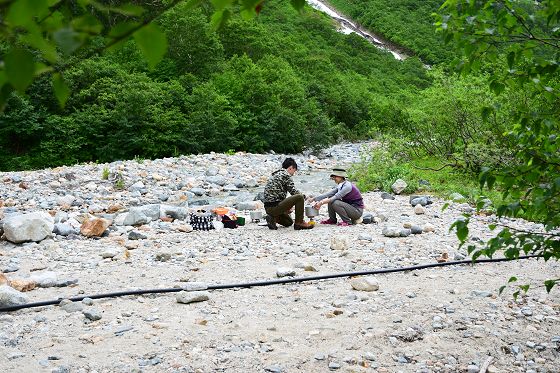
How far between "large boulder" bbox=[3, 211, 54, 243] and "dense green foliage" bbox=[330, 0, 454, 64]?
65354 millimetres

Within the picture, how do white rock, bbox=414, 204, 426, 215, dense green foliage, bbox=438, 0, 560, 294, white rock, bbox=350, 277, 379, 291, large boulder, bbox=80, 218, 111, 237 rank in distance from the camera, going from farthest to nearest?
1. white rock, bbox=414, 204, 426, 215
2. large boulder, bbox=80, 218, 111, 237
3. white rock, bbox=350, 277, 379, 291
4. dense green foliage, bbox=438, 0, 560, 294

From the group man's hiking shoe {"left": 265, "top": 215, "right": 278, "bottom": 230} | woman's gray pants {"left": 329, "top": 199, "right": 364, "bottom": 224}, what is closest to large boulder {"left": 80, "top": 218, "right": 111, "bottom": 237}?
man's hiking shoe {"left": 265, "top": 215, "right": 278, "bottom": 230}

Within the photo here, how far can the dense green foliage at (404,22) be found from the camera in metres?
71.9

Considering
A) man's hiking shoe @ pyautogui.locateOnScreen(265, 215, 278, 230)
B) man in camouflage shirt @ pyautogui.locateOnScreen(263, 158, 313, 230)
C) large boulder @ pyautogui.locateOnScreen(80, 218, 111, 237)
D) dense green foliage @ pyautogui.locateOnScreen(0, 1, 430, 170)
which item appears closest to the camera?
large boulder @ pyautogui.locateOnScreen(80, 218, 111, 237)

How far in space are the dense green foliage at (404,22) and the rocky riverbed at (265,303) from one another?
64.6 m

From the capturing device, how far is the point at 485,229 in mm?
8297

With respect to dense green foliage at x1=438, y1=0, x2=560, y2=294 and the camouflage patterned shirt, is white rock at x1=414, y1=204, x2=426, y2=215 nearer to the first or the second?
the camouflage patterned shirt

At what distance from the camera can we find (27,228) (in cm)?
803

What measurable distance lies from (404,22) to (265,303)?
275ft

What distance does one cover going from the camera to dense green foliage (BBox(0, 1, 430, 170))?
20859 millimetres

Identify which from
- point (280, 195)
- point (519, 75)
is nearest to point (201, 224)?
point (280, 195)

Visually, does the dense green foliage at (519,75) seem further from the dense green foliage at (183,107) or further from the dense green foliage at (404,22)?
the dense green foliage at (404,22)

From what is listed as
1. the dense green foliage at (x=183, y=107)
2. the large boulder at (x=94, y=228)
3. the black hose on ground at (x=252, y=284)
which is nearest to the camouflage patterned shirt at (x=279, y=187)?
the large boulder at (x=94, y=228)

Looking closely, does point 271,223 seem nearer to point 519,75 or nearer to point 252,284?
point 252,284
